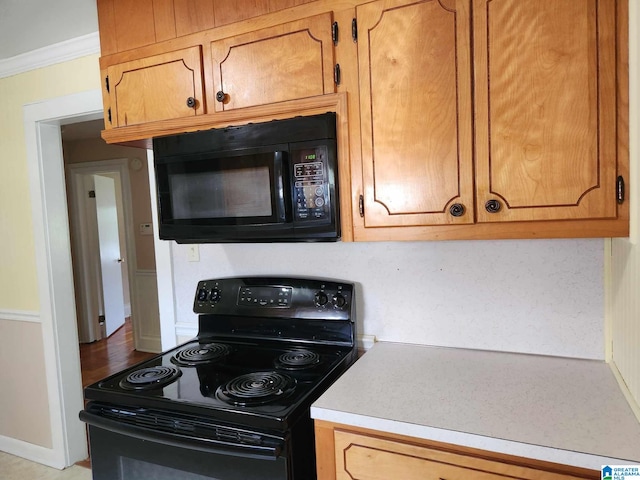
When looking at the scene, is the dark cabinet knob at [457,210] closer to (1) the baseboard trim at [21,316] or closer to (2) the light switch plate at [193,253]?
(2) the light switch plate at [193,253]

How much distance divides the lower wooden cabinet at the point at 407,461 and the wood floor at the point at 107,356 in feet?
10.8

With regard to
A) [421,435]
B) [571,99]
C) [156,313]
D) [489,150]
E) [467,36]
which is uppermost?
[467,36]

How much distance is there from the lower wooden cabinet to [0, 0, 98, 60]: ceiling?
6.20 ft

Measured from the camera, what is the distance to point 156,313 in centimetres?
440

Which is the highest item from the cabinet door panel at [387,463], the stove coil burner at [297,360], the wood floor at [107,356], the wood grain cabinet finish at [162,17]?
the wood grain cabinet finish at [162,17]

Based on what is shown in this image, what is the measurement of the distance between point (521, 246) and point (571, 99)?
52 cm

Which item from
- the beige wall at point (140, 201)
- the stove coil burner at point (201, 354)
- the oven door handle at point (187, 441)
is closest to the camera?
the oven door handle at point (187, 441)

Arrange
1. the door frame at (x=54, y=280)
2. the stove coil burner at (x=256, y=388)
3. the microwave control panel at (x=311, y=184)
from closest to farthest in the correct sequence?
the stove coil burner at (x=256, y=388) < the microwave control panel at (x=311, y=184) < the door frame at (x=54, y=280)

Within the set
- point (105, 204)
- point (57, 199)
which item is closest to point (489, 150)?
point (57, 199)

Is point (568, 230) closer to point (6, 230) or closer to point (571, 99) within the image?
point (571, 99)

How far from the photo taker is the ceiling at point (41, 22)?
1.74 m

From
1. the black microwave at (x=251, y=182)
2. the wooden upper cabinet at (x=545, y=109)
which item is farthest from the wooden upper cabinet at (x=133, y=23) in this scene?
the wooden upper cabinet at (x=545, y=109)

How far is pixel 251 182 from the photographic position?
→ 1.42m

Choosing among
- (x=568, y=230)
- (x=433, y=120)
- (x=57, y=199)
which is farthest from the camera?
(x=57, y=199)
